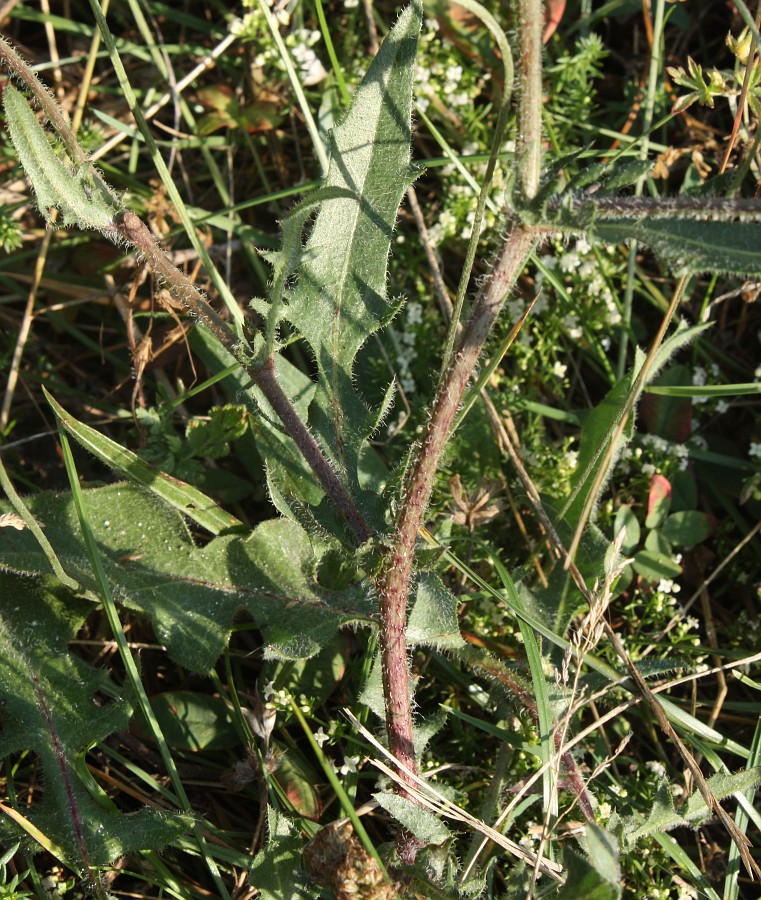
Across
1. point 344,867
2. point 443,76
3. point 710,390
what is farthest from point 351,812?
point 443,76

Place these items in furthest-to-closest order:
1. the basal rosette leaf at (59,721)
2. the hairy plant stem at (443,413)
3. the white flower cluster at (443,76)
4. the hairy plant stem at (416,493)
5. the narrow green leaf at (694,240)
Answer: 1. the white flower cluster at (443,76)
2. the basal rosette leaf at (59,721)
3. the hairy plant stem at (416,493)
4. the hairy plant stem at (443,413)
5. the narrow green leaf at (694,240)

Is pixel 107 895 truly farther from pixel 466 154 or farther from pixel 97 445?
pixel 466 154

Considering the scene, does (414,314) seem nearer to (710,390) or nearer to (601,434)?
(601,434)

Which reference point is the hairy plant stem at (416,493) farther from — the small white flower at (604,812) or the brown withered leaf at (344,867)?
the small white flower at (604,812)

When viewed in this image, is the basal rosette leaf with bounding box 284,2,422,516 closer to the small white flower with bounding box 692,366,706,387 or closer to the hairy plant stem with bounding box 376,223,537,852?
the hairy plant stem with bounding box 376,223,537,852

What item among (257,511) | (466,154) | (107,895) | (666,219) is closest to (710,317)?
(466,154)

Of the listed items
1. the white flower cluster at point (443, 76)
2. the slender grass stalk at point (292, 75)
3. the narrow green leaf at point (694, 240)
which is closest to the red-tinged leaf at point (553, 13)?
the white flower cluster at point (443, 76)

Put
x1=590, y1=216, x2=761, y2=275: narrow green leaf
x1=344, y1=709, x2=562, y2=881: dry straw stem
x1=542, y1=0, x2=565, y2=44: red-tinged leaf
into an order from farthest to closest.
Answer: x1=542, y1=0, x2=565, y2=44: red-tinged leaf
x1=344, y1=709, x2=562, y2=881: dry straw stem
x1=590, y1=216, x2=761, y2=275: narrow green leaf

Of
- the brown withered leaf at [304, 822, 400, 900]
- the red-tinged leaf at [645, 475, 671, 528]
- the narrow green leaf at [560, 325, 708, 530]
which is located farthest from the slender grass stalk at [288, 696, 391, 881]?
the red-tinged leaf at [645, 475, 671, 528]
